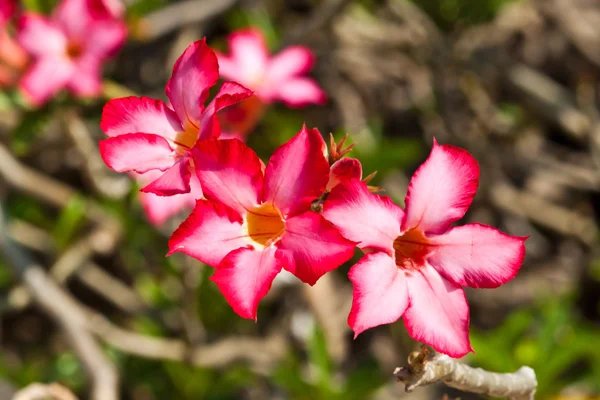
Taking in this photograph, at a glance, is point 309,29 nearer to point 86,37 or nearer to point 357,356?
point 86,37

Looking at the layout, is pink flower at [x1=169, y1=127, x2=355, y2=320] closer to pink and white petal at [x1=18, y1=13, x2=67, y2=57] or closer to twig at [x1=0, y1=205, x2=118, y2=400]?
twig at [x1=0, y1=205, x2=118, y2=400]

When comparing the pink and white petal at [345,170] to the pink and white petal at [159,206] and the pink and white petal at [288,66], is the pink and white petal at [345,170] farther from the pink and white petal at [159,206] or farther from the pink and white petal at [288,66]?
the pink and white petal at [288,66]

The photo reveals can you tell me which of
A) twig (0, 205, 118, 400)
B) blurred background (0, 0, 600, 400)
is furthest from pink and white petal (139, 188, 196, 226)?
twig (0, 205, 118, 400)

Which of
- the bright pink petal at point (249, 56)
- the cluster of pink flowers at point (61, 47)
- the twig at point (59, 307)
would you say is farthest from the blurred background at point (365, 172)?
the bright pink petal at point (249, 56)

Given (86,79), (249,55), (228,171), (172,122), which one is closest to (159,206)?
(86,79)

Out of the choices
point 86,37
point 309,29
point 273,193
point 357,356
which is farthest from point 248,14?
point 273,193
